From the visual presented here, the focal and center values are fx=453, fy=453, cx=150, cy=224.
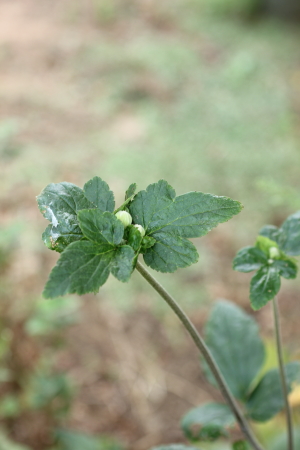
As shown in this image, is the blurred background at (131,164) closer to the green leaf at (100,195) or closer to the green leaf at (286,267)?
the green leaf at (286,267)

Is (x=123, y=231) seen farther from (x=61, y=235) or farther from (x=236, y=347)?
(x=236, y=347)

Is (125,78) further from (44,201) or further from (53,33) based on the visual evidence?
(44,201)

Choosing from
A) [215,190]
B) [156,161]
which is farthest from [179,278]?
[156,161]

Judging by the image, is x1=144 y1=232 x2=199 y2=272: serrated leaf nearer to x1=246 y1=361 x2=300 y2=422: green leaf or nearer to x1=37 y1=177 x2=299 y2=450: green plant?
x1=37 y1=177 x2=299 y2=450: green plant

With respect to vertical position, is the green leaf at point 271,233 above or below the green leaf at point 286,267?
above

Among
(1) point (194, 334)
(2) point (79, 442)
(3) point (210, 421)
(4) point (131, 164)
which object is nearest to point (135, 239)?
(1) point (194, 334)

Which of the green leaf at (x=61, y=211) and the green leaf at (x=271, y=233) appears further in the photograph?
the green leaf at (x=271, y=233)

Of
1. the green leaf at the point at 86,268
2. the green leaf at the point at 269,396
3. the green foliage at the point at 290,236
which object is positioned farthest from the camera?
the green leaf at the point at 269,396

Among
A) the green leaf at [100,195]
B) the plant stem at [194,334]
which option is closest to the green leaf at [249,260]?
the plant stem at [194,334]
